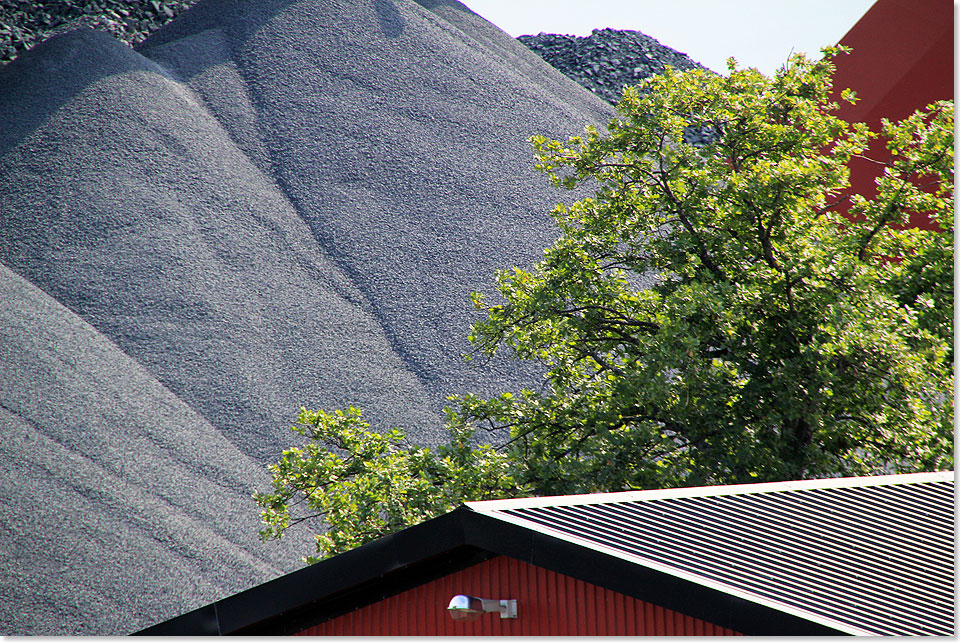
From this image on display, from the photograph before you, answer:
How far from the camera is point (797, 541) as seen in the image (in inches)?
203

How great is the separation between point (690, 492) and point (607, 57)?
33509mm

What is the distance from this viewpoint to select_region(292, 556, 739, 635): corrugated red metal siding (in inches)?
191

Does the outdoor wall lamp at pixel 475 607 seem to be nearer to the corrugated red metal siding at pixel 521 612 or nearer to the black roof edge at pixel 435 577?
the corrugated red metal siding at pixel 521 612

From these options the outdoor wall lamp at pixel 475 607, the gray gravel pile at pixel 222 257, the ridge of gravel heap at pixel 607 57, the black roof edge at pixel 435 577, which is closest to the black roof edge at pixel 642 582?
the black roof edge at pixel 435 577

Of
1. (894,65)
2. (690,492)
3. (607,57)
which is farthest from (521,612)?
(607,57)

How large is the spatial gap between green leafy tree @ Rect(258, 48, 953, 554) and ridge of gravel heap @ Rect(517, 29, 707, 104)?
24109 mm

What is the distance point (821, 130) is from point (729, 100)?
49.5 inches

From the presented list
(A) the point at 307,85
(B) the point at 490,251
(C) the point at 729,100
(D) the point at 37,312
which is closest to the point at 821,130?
(C) the point at 729,100

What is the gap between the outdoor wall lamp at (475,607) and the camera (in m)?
4.74

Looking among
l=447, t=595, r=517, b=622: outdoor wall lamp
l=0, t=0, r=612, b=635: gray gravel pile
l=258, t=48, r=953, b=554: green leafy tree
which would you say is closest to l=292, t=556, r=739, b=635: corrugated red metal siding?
l=447, t=595, r=517, b=622: outdoor wall lamp

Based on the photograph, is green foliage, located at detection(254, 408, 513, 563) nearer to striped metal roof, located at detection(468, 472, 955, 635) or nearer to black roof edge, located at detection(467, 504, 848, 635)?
striped metal roof, located at detection(468, 472, 955, 635)

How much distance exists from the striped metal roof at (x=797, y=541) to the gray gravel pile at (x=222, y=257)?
875 centimetres

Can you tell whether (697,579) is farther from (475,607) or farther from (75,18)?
(75,18)

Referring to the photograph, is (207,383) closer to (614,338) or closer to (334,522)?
(334,522)
